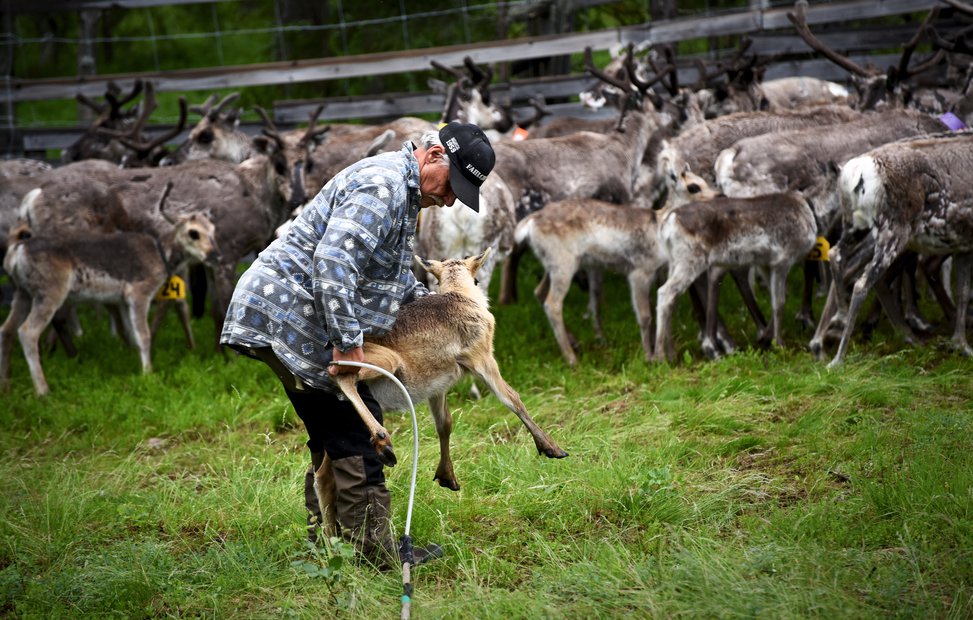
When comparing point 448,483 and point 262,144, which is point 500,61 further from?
point 448,483

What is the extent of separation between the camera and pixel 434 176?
4801 millimetres

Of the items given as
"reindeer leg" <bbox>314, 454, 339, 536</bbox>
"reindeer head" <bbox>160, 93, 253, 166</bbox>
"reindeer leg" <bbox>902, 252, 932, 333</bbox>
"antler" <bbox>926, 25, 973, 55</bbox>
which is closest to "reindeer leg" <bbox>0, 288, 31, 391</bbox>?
"reindeer head" <bbox>160, 93, 253, 166</bbox>

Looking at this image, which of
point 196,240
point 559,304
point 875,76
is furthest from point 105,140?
point 875,76

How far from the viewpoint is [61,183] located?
414 inches

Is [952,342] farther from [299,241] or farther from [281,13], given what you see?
[281,13]

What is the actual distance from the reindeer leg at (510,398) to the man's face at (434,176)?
2.85 feet

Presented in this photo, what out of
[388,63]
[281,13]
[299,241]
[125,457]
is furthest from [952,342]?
[281,13]

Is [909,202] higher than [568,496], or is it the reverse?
[909,202]

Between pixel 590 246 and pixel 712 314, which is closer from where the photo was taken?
pixel 712 314

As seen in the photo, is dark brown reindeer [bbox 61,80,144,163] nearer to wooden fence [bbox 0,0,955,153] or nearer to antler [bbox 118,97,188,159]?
antler [bbox 118,97,188,159]

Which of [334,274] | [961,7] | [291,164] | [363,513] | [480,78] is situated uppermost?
[961,7]

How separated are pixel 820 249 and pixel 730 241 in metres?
0.88

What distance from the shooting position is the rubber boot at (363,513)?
4.86 m

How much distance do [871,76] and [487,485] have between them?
23.0ft
